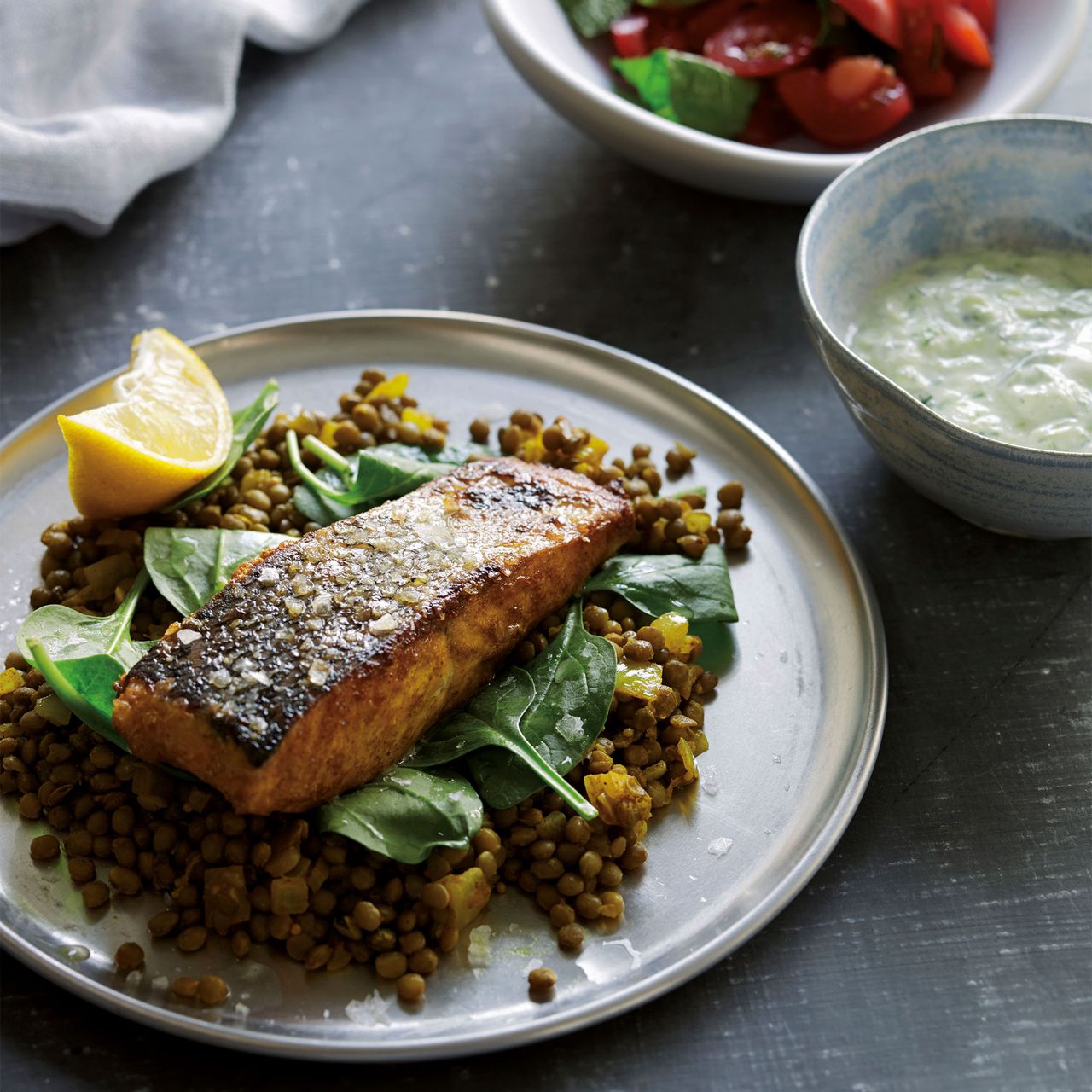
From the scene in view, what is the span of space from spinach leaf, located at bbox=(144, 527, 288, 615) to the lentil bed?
73mm

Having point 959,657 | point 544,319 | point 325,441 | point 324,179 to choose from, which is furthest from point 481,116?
point 959,657

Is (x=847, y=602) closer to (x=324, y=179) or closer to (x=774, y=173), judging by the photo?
(x=774, y=173)

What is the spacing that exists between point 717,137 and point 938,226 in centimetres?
84

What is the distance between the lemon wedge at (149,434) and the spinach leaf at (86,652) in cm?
20

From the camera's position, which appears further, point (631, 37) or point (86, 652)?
point (631, 37)

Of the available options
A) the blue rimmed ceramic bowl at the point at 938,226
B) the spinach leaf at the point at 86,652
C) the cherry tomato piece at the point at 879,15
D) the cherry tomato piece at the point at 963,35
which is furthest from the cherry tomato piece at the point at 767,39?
the spinach leaf at the point at 86,652

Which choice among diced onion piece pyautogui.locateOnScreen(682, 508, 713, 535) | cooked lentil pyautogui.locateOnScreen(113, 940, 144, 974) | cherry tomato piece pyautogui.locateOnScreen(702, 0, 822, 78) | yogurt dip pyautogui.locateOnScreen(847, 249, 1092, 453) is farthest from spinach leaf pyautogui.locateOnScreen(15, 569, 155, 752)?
cherry tomato piece pyautogui.locateOnScreen(702, 0, 822, 78)

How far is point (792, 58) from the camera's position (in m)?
4.18

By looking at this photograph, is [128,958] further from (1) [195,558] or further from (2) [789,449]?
(2) [789,449]

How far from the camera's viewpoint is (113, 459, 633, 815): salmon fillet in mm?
2391

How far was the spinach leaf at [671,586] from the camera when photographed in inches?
116

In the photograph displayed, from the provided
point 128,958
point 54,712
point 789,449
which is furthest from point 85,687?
point 789,449

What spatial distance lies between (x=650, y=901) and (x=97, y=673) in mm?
1193

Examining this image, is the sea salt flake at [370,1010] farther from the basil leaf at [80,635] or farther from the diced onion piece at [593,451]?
the diced onion piece at [593,451]
